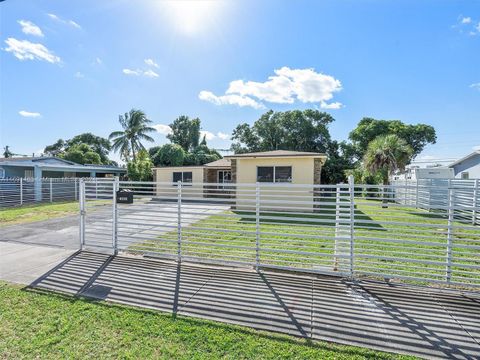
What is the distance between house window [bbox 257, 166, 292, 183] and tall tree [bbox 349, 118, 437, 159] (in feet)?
76.0

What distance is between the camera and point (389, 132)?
112ft

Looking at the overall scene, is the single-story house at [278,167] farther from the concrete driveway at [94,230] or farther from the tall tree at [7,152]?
the tall tree at [7,152]

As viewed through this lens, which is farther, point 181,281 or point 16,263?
→ point 16,263

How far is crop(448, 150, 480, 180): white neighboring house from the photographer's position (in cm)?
1600

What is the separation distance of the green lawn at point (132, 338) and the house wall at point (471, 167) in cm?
1904

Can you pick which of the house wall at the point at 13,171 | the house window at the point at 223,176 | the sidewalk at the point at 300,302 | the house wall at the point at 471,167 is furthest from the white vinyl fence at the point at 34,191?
the house wall at the point at 471,167

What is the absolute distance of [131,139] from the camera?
104 ft

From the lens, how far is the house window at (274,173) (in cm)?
1385

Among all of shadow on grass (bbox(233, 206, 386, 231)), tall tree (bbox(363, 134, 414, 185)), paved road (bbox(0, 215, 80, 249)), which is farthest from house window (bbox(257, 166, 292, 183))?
paved road (bbox(0, 215, 80, 249))

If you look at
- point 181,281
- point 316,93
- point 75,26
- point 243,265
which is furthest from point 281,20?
point 316,93

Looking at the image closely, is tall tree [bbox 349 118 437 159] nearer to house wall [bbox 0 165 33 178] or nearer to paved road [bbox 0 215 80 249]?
paved road [bbox 0 215 80 249]

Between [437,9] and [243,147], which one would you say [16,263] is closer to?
[437,9]

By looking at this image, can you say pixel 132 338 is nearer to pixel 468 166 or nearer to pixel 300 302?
pixel 300 302

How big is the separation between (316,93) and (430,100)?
12.1 meters
